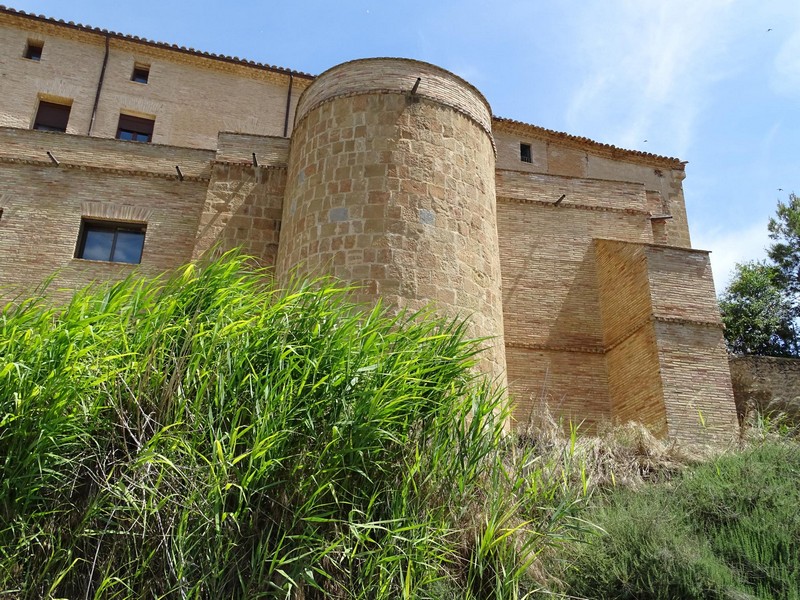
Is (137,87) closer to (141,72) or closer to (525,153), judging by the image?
(141,72)

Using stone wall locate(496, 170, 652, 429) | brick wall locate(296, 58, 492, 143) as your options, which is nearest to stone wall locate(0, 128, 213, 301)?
brick wall locate(296, 58, 492, 143)

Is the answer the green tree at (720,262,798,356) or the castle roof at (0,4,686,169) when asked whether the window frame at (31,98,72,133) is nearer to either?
the castle roof at (0,4,686,169)

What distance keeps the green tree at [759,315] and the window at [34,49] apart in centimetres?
1995

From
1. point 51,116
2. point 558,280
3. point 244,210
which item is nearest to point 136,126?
point 51,116

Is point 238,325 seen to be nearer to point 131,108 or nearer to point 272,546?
point 272,546

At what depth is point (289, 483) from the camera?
497 cm

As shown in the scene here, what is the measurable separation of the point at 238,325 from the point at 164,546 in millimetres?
1545

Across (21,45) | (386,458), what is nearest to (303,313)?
(386,458)

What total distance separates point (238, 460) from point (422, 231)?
17.9 feet

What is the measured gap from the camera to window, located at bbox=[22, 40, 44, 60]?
722 inches

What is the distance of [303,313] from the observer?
5.62m

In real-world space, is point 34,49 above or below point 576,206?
above

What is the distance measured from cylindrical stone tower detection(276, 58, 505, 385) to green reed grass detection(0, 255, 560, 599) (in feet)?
Result: 11.8

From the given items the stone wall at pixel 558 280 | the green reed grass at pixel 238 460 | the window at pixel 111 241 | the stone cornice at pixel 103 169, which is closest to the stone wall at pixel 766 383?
the stone wall at pixel 558 280
